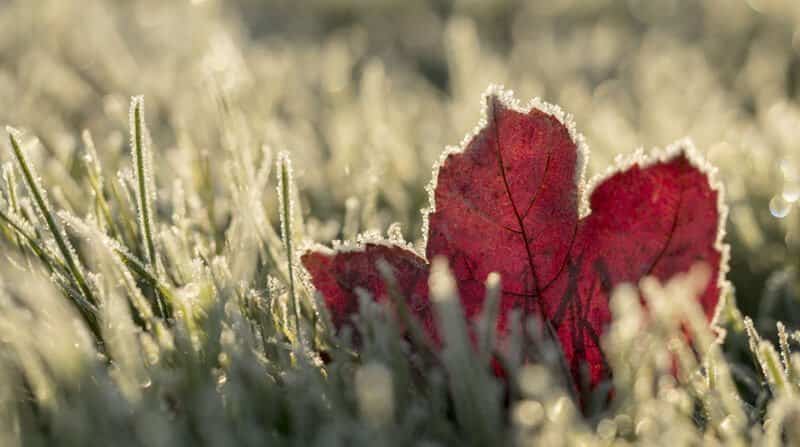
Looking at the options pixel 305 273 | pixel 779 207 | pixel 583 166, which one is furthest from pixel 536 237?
pixel 779 207

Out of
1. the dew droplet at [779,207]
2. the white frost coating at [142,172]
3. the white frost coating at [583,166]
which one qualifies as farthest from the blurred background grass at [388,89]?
the white frost coating at [583,166]

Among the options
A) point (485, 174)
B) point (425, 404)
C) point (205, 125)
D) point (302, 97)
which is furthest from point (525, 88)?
point (425, 404)

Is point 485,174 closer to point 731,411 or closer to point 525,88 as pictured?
point 731,411

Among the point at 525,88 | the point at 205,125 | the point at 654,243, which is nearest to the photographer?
the point at 654,243

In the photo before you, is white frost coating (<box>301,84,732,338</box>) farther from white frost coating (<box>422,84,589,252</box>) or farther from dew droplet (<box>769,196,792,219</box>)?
dew droplet (<box>769,196,792,219</box>)

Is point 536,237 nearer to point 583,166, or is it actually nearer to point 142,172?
point 583,166

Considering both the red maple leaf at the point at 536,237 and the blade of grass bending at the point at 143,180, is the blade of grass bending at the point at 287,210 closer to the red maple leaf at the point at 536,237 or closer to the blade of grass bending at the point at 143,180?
the red maple leaf at the point at 536,237
